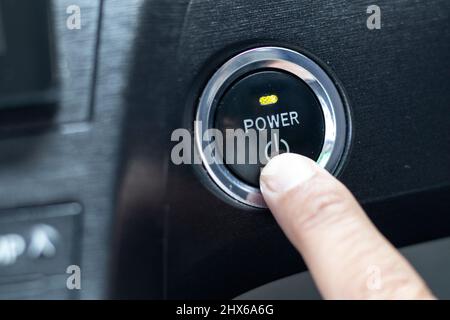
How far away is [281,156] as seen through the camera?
0.75 metres

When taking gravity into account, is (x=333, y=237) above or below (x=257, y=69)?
below

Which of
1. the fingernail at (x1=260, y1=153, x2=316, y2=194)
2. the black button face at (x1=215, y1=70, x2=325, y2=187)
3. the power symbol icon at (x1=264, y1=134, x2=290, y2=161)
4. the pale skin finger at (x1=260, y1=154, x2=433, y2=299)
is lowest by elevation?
the pale skin finger at (x1=260, y1=154, x2=433, y2=299)

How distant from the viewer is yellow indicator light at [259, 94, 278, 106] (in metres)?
0.76

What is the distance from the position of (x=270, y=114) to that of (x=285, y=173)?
0.08 m

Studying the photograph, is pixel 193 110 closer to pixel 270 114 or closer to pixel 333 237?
pixel 270 114

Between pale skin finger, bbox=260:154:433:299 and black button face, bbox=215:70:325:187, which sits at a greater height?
black button face, bbox=215:70:325:187

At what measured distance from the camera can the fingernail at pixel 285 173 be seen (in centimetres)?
71

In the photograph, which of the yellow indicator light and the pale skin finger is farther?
the yellow indicator light

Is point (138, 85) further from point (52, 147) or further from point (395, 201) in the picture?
point (395, 201)

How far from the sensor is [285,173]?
0.72 m

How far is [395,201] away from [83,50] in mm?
391

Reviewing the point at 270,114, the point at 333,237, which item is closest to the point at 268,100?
the point at 270,114

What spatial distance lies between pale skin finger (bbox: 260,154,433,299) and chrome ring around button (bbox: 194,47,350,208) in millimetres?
45
